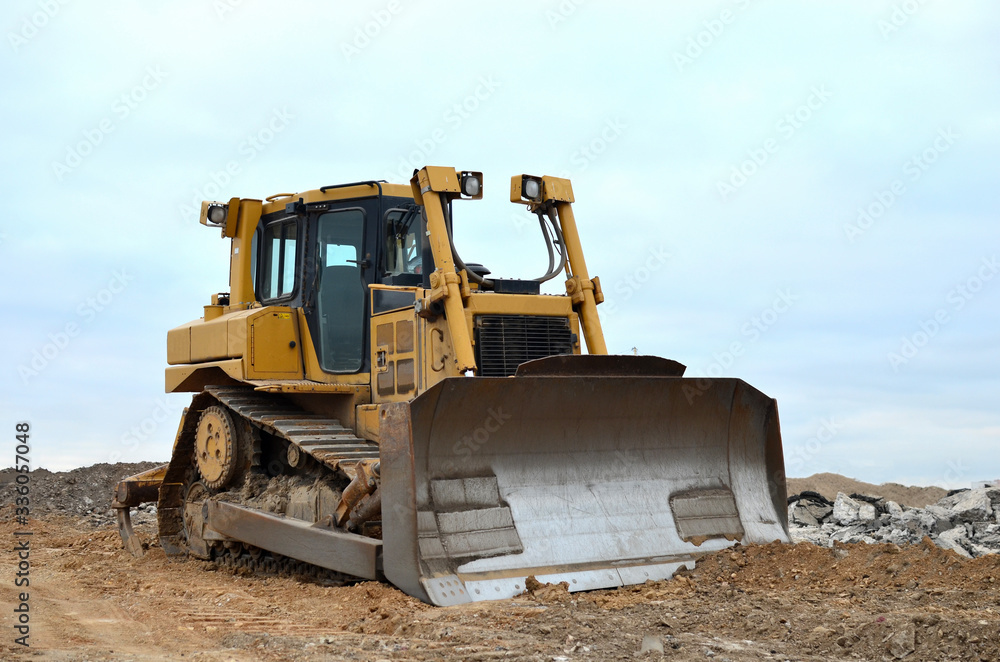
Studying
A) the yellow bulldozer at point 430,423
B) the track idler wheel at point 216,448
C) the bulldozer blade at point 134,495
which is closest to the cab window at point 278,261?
the yellow bulldozer at point 430,423

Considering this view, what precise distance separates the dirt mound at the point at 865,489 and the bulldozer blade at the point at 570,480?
7658mm

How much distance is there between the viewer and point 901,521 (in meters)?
10.1

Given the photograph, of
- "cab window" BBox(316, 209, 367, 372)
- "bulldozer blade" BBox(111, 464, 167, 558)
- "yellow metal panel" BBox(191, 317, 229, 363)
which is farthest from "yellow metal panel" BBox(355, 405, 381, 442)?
"bulldozer blade" BBox(111, 464, 167, 558)

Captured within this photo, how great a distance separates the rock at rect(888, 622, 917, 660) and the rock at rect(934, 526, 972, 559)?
4.31 metres

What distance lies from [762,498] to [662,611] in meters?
2.43

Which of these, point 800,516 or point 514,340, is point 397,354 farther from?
point 800,516

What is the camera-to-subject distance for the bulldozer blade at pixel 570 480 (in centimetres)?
642

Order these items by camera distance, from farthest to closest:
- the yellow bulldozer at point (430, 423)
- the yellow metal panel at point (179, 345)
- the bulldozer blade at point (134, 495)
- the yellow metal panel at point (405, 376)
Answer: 1. the bulldozer blade at point (134, 495)
2. the yellow metal panel at point (179, 345)
3. the yellow metal panel at point (405, 376)
4. the yellow bulldozer at point (430, 423)

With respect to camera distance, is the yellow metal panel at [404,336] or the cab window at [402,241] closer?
the yellow metal panel at [404,336]

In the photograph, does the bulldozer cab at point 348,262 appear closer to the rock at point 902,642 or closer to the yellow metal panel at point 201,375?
the yellow metal panel at point 201,375

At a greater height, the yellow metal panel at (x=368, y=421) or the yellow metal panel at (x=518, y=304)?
the yellow metal panel at (x=518, y=304)

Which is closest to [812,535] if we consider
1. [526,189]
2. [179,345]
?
[526,189]

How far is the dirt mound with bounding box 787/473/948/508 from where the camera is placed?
15.4m

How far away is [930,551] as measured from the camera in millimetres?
6746
